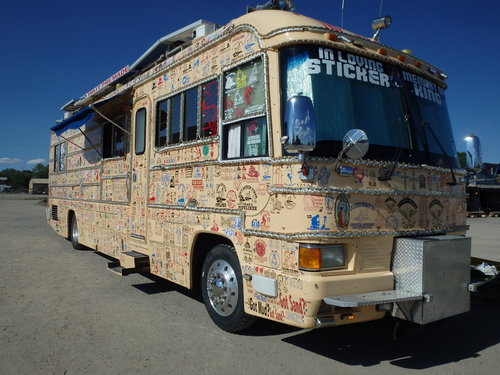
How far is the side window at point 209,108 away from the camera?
4727mm

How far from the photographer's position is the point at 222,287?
4.47 meters

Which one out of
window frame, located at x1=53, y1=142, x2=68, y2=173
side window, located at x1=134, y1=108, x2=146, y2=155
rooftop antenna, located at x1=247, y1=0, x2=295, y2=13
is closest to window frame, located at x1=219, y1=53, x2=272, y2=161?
rooftop antenna, located at x1=247, y1=0, x2=295, y2=13

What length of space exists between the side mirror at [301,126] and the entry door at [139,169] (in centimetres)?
336

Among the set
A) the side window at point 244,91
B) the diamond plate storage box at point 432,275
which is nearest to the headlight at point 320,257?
the diamond plate storage box at point 432,275

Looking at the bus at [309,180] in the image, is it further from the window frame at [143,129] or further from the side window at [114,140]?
the side window at [114,140]

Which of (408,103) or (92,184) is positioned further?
(92,184)

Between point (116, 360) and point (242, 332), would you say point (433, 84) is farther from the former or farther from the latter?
point (116, 360)

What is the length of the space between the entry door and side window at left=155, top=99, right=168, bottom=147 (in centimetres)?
26

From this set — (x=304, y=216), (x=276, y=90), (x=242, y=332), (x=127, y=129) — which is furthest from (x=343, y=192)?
(x=127, y=129)

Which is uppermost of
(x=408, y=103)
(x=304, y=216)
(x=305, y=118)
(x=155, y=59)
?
(x=155, y=59)

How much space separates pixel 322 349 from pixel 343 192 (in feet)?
5.24

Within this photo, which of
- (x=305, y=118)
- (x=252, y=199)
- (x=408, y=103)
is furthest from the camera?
(x=408, y=103)

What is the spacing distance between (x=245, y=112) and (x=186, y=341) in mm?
2363

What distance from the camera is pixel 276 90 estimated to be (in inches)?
152
